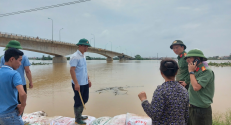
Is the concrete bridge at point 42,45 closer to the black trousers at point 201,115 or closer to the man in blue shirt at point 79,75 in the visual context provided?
the man in blue shirt at point 79,75

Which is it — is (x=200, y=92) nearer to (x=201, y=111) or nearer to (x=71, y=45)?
(x=201, y=111)

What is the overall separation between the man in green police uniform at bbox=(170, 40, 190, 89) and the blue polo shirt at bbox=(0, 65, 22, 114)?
8.15 ft

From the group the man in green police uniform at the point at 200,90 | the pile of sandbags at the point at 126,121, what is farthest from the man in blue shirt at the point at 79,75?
the man in green police uniform at the point at 200,90

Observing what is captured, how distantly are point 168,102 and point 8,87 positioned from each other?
1748 mm

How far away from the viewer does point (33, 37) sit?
21.5m

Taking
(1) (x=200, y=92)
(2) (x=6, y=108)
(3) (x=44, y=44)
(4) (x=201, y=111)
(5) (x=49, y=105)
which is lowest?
(5) (x=49, y=105)

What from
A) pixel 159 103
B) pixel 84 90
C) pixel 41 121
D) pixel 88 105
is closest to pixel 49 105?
pixel 88 105

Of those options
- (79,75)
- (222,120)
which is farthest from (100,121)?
(222,120)

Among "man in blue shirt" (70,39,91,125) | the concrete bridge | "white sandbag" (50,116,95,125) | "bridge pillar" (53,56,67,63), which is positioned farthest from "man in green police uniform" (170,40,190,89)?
"bridge pillar" (53,56,67,63)

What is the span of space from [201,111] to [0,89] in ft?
8.37

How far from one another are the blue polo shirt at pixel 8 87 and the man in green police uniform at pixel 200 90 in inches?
85.0

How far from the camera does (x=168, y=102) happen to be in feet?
4.08

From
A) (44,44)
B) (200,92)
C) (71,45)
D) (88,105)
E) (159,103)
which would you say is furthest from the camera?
(71,45)

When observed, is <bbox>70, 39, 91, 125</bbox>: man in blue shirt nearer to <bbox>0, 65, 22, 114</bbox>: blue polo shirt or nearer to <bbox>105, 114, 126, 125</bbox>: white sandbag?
<bbox>105, 114, 126, 125</bbox>: white sandbag
